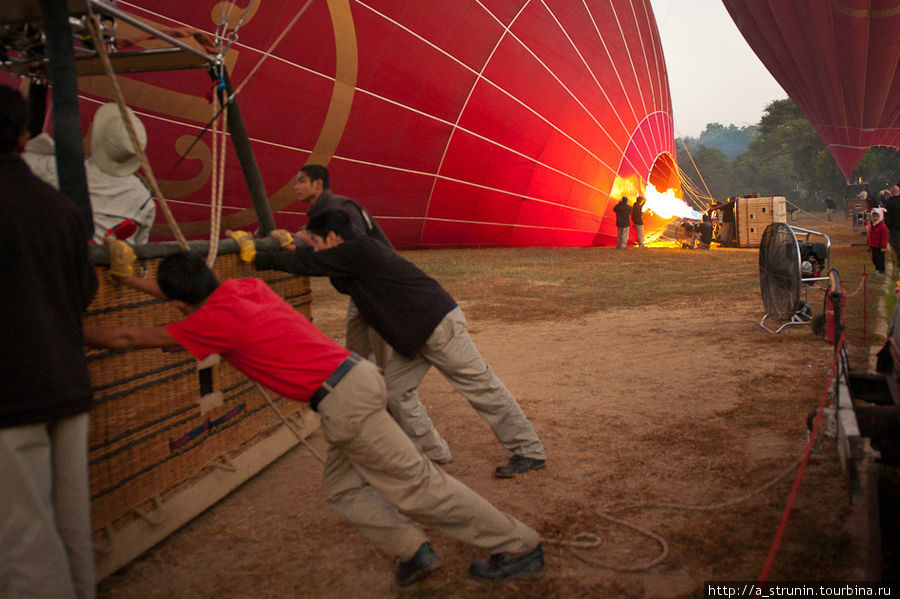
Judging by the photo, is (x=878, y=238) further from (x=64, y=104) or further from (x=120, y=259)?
(x=64, y=104)

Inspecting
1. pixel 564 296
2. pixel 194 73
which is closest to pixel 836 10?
pixel 564 296

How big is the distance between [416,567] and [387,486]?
0.37 metres

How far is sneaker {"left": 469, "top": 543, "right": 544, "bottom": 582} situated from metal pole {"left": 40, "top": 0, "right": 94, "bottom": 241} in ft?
5.94

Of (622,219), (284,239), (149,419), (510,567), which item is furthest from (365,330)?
(622,219)

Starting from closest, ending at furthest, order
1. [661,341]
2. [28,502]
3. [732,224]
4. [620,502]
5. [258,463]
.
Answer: [28,502] → [620,502] → [258,463] → [661,341] → [732,224]

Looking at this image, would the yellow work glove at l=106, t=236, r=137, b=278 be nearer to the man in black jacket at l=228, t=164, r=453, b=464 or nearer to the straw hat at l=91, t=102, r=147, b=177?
the straw hat at l=91, t=102, r=147, b=177

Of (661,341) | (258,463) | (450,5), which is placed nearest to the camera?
(258,463)

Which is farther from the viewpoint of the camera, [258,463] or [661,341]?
[661,341]

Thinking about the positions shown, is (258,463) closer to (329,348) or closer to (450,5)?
(329,348)

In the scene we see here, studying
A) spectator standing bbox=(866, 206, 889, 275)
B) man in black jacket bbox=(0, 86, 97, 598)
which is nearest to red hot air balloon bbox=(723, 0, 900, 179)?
spectator standing bbox=(866, 206, 889, 275)

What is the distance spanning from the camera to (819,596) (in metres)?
2.03

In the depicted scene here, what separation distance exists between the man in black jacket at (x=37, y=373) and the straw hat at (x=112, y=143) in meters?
1.01

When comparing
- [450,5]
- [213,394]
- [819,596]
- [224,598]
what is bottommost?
[224,598]

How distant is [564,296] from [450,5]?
18.4 feet
